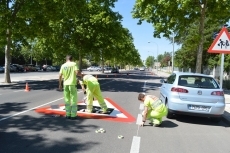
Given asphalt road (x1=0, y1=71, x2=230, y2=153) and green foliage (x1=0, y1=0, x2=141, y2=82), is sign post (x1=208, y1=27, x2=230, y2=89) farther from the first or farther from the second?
green foliage (x1=0, y1=0, x2=141, y2=82)

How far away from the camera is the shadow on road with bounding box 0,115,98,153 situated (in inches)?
202

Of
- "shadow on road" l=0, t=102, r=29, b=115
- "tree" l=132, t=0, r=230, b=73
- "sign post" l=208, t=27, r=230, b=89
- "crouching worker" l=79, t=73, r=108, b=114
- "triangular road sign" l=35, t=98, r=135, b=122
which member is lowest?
"triangular road sign" l=35, t=98, r=135, b=122

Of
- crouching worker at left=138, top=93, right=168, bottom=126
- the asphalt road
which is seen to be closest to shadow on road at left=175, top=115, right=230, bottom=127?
the asphalt road

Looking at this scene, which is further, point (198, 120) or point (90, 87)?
point (198, 120)

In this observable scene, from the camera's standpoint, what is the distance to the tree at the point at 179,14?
619 inches

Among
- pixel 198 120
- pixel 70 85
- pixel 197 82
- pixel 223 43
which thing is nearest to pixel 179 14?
pixel 223 43

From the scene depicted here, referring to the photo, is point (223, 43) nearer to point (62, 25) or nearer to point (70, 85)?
point (70, 85)

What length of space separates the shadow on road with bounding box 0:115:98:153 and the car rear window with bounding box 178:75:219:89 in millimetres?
3281

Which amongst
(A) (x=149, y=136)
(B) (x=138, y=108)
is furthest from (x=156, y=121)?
(B) (x=138, y=108)

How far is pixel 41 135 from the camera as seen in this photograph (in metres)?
6.02

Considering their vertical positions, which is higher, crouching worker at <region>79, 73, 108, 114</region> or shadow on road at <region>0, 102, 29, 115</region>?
crouching worker at <region>79, 73, 108, 114</region>

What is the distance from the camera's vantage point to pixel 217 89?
812cm

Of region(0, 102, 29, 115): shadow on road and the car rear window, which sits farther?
region(0, 102, 29, 115): shadow on road

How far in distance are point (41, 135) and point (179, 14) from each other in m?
13.1
